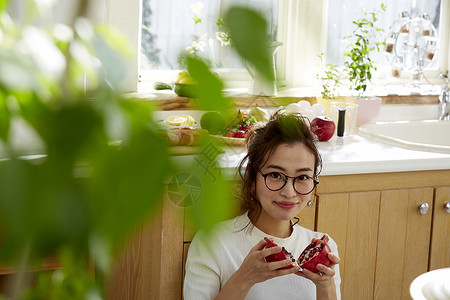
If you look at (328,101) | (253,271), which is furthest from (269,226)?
(328,101)

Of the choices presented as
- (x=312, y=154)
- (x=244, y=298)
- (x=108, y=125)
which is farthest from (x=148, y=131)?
(x=312, y=154)

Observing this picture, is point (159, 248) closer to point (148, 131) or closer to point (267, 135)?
point (267, 135)

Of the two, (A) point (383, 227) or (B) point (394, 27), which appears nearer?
(A) point (383, 227)

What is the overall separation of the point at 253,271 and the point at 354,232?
2.10ft

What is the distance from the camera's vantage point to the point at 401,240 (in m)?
2.49

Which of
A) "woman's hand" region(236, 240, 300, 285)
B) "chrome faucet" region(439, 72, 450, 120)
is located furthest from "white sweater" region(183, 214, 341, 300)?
"chrome faucet" region(439, 72, 450, 120)

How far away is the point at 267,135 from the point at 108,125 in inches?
72.9

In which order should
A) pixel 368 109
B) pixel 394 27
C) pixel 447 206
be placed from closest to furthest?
pixel 447 206 < pixel 368 109 < pixel 394 27

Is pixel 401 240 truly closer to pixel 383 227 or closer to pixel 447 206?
pixel 383 227

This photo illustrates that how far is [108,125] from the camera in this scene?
234 mm

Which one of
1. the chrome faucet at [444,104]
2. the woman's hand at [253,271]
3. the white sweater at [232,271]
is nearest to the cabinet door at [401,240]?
the white sweater at [232,271]

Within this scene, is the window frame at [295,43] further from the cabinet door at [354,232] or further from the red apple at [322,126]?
the cabinet door at [354,232]

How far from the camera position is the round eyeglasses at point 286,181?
80.4 inches

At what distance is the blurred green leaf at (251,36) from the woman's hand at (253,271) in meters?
1.63
